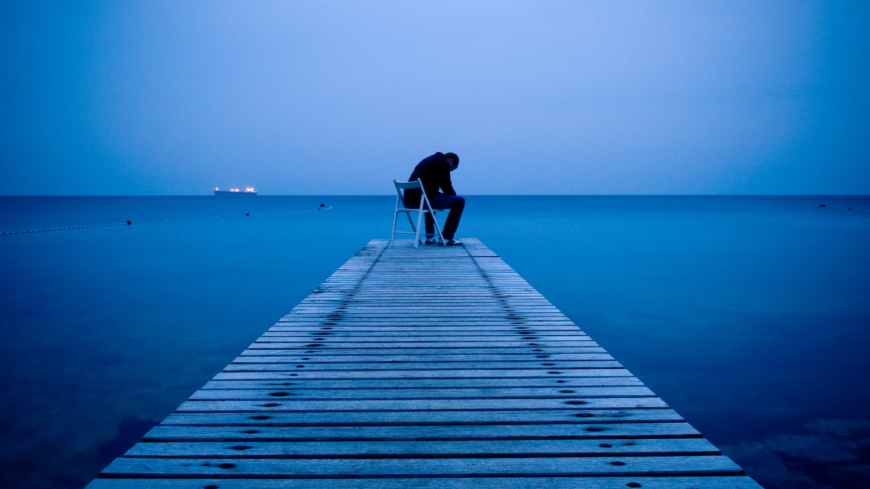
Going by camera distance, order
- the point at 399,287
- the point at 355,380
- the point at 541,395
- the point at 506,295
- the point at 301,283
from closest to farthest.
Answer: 1. the point at 541,395
2. the point at 355,380
3. the point at 506,295
4. the point at 399,287
5. the point at 301,283

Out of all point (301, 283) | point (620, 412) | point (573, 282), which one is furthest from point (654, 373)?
point (301, 283)

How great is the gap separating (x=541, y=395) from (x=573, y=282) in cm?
531

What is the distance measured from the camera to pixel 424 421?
5.29 feet

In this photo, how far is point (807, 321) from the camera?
177 inches

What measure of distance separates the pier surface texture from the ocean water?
0.77 meters

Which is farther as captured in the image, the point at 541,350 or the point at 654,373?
the point at 654,373

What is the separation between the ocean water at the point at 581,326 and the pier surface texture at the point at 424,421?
767 millimetres

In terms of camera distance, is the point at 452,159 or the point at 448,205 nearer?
the point at 448,205

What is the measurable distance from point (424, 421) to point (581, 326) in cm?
326

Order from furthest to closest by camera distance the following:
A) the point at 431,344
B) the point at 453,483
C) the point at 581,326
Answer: the point at 581,326 → the point at 431,344 → the point at 453,483

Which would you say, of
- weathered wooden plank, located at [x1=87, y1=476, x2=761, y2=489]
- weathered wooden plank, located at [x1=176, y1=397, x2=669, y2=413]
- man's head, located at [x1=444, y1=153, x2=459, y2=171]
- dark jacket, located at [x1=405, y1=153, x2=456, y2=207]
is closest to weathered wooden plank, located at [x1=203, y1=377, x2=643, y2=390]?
weathered wooden plank, located at [x1=176, y1=397, x2=669, y2=413]

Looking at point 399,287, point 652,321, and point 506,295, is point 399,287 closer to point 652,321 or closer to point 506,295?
point 506,295

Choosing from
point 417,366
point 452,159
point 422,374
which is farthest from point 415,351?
point 452,159

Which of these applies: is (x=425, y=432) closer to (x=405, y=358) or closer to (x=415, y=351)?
(x=405, y=358)
